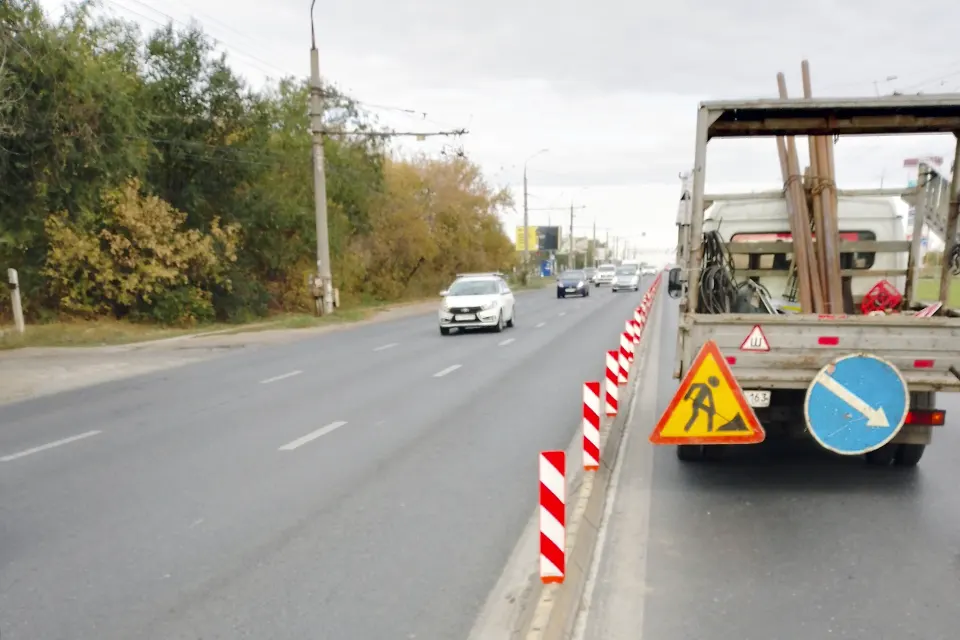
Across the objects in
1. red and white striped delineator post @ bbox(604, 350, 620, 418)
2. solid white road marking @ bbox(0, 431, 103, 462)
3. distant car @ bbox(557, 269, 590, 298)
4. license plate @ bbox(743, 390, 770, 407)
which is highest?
license plate @ bbox(743, 390, 770, 407)

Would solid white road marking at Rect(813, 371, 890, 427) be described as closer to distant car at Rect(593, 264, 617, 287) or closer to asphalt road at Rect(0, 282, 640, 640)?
asphalt road at Rect(0, 282, 640, 640)

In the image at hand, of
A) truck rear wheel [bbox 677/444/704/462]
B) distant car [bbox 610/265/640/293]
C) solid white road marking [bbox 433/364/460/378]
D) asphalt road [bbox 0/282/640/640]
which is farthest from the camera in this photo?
distant car [bbox 610/265/640/293]

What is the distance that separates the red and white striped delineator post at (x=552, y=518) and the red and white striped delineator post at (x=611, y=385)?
4903 millimetres

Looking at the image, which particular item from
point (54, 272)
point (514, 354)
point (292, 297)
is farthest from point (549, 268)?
point (514, 354)

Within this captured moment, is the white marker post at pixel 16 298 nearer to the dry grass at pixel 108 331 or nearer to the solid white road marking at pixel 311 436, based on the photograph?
the dry grass at pixel 108 331

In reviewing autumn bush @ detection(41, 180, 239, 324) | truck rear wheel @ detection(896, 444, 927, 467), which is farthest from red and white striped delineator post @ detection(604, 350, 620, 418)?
autumn bush @ detection(41, 180, 239, 324)

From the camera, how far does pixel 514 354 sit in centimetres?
1816

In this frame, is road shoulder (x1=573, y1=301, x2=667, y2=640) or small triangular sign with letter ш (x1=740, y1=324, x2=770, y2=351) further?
small triangular sign with letter ш (x1=740, y1=324, x2=770, y2=351)

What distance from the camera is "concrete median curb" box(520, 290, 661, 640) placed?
167 inches

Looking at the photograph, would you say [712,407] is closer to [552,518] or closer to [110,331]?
[552,518]

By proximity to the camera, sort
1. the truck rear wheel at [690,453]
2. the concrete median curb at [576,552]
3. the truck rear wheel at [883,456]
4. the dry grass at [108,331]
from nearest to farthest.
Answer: the concrete median curb at [576,552], the truck rear wheel at [883,456], the truck rear wheel at [690,453], the dry grass at [108,331]

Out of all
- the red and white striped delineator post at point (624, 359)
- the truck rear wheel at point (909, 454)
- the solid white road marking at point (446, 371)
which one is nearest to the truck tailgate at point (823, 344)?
the truck rear wheel at point (909, 454)

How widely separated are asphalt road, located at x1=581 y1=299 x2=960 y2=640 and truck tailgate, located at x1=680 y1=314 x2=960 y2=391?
929 mm

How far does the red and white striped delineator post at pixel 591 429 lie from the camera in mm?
7188
